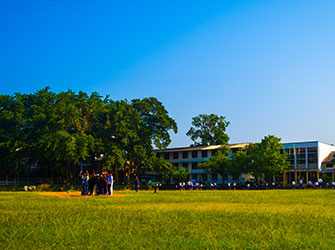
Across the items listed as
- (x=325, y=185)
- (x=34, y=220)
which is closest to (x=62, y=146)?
(x=325, y=185)

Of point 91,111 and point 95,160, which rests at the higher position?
point 91,111

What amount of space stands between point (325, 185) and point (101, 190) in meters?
43.0

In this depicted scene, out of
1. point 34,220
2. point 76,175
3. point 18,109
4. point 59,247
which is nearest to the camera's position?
point 59,247

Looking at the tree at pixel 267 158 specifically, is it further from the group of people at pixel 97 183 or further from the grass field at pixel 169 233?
the grass field at pixel 169 233

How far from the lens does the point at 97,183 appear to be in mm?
37562

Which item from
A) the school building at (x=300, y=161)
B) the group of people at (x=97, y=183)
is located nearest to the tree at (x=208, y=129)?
the school building at (x=300, y=161)

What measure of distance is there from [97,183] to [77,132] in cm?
2715

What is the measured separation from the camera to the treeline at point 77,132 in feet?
194

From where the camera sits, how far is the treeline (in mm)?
59156

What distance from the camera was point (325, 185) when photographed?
226ft

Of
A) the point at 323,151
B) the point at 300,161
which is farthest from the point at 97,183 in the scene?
the point at 323,151

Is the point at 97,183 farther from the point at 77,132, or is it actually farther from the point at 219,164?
the point at 219,164

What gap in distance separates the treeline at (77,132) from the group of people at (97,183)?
19.0m

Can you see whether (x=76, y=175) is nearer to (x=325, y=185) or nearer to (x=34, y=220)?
(x=325, y=185)
